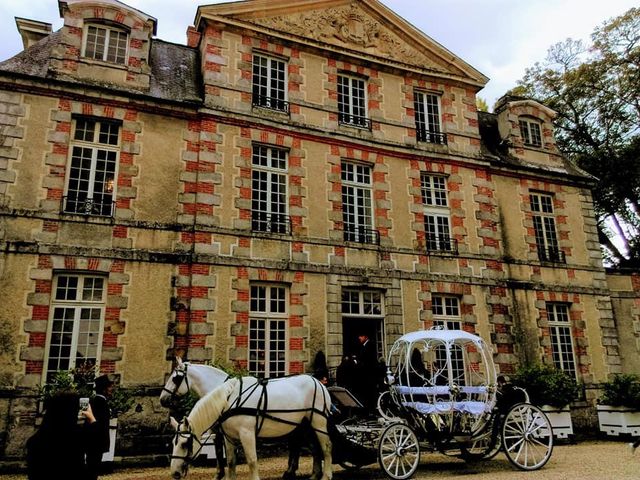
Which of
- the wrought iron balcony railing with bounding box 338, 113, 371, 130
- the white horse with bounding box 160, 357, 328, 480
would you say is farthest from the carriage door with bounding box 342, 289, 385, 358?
the white horse with bounding box 160, 357, 328, 480

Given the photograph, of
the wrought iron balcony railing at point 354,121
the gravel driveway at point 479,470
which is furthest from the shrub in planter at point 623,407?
the wrought iron balcony railing at point 354,121

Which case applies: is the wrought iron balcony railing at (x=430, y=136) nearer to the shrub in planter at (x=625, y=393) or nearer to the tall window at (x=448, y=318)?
the tall window at (x=448, y=318)

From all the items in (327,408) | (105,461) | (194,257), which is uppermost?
(194,257)

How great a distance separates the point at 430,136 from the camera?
14.5 m

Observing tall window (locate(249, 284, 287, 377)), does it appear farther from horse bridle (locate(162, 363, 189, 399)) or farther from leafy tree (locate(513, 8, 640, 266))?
leafy tree (locate(513, 8, 640, 266))

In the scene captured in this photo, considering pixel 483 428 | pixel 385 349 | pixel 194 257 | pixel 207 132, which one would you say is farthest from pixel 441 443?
pixel 207 132

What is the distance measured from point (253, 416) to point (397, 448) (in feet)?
7.23

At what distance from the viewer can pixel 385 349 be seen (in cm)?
1202

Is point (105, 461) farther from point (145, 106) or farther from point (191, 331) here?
point (145, 106)

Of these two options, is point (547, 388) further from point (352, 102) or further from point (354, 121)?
point (352, 102)

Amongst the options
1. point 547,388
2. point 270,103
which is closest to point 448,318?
point 547,388

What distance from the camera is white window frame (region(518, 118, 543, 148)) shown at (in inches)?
638

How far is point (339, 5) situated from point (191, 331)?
32.8ft

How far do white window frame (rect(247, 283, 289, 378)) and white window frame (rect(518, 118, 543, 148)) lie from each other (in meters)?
9.80
